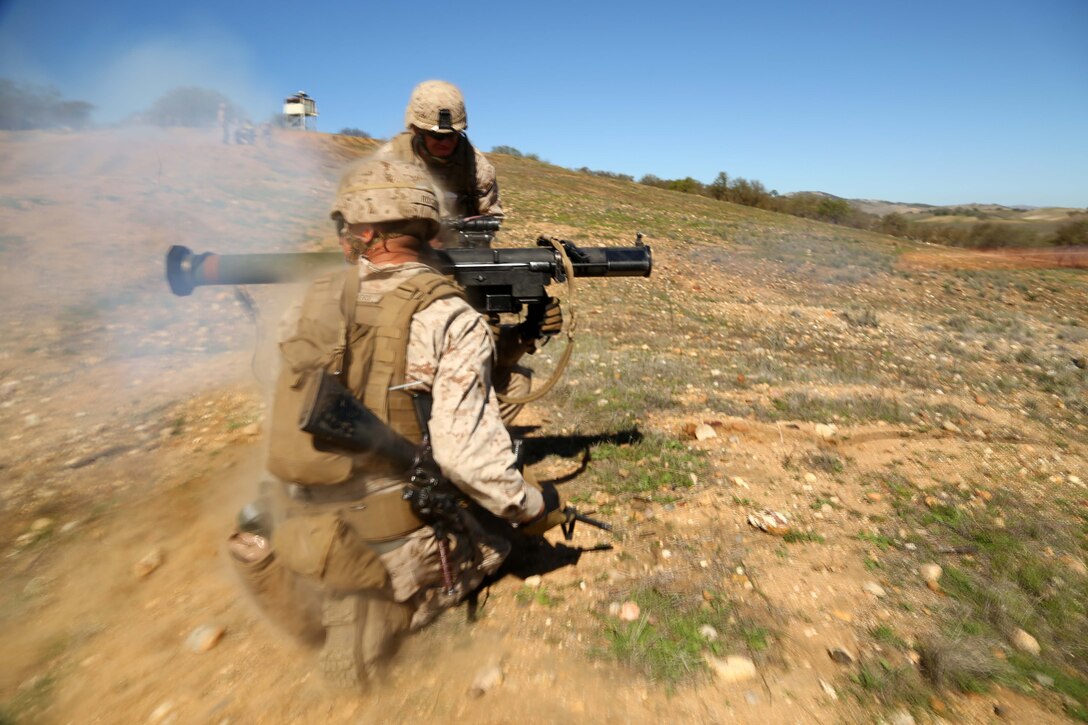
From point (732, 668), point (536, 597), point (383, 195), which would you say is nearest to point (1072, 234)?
point (732, 668)

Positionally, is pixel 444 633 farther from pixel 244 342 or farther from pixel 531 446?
pixel 244 342

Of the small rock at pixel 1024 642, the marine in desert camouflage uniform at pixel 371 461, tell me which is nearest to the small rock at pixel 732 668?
the marine in desert camouflage uniform at pixel 371 461

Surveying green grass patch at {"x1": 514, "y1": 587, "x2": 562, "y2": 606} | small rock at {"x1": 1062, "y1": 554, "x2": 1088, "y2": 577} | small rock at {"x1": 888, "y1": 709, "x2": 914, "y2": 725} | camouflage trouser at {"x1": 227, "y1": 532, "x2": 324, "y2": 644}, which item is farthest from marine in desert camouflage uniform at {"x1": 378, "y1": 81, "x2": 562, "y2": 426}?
small rock at {"x1": 1062, "y1": 554, "x2": 1088, "y2": 577}

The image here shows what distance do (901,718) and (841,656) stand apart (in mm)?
281

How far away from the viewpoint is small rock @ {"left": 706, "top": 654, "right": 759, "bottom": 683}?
2.16 m

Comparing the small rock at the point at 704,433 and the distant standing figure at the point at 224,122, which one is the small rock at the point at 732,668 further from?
the distant standing figure at the point at 224,122

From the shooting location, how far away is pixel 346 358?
6.59ft

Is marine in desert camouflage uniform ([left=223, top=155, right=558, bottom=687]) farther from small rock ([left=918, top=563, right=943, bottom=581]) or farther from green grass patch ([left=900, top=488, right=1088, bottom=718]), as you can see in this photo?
small rock ([left=918, top=563, right=943, bottom=581])

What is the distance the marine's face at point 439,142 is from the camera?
3.54 metres

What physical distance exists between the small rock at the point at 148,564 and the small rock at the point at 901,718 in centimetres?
315

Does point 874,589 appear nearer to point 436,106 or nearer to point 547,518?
point 547,518

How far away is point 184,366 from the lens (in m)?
5.27

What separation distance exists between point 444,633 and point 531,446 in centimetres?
178

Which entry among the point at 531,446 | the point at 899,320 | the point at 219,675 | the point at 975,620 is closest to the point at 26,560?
the point at 219,675
